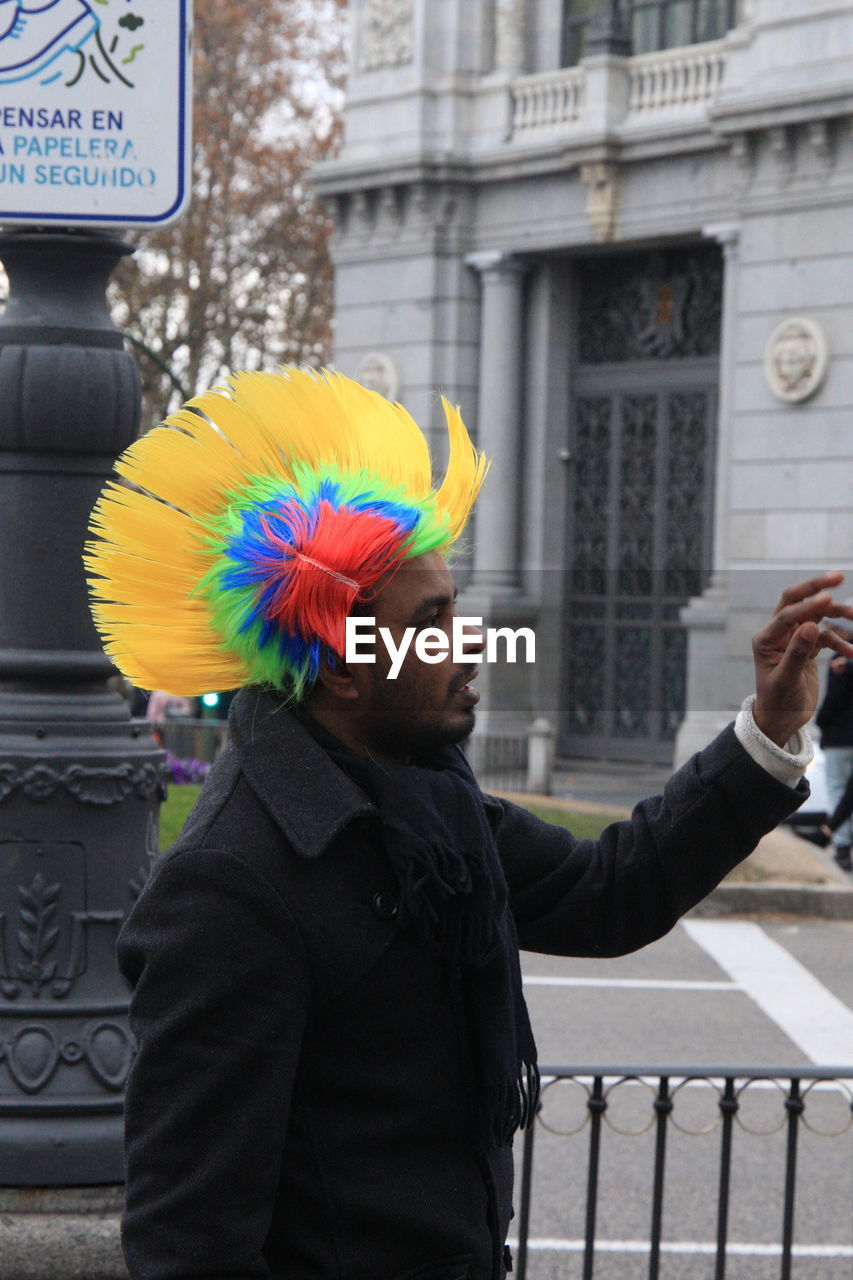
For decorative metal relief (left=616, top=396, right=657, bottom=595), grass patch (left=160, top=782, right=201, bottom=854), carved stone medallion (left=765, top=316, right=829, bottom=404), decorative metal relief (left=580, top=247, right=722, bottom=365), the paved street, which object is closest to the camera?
the paved street

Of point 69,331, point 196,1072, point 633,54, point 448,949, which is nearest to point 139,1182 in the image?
point 196,1072

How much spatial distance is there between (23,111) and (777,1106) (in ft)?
17.8

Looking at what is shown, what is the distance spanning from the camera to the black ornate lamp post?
4.02 metres

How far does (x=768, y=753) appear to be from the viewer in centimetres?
270

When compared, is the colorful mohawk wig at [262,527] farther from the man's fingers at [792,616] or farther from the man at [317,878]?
the man's fingers at [792,616]

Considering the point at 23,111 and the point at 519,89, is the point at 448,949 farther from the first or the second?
the point at 519,89

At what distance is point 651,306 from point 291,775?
1958 cm

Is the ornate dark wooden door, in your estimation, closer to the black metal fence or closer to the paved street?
the paved street

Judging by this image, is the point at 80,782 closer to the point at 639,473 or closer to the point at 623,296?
the point at 639,473

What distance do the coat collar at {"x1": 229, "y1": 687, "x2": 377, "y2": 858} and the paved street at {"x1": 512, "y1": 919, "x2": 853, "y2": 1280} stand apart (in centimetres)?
291

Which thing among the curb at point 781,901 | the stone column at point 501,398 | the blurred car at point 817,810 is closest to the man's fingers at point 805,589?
the curb at point 781,901

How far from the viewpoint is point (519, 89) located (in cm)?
2192

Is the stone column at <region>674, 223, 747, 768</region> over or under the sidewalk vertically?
over

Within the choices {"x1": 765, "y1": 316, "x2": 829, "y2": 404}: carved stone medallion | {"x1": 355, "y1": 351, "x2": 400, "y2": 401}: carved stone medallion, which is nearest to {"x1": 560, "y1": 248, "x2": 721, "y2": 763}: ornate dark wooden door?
{"x1": 765, "y1": 316, "x2": 829, "y2": 404}: carved stone medallion
